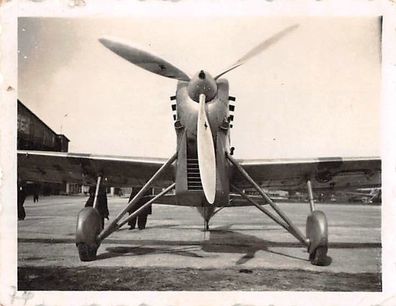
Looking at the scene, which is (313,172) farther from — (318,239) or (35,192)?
(35,192)

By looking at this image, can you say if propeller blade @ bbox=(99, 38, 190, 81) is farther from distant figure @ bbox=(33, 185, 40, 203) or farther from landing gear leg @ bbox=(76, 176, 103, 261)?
distant figure @ bbox=(33, 185, 40, 203)

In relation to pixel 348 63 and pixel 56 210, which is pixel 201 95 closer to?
pixel 348 63

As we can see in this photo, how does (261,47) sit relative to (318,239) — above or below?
above

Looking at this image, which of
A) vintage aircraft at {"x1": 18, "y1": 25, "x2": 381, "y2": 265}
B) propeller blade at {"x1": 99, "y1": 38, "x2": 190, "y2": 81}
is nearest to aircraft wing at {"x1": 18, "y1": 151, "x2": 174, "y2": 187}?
vintage aircraft at {"x1": 18, "y1": 25, "x2": 381, "y2": 265}

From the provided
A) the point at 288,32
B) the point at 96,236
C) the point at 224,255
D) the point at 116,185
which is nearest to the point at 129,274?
the point at 96,236

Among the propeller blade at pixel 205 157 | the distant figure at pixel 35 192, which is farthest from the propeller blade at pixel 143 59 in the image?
the distant figure at pixel 35 192

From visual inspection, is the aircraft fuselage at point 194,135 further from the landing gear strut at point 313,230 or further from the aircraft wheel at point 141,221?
the aircraft wheel at point 141,221

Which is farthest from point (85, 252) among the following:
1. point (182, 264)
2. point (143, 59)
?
point (143, 59)
